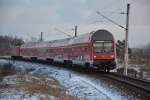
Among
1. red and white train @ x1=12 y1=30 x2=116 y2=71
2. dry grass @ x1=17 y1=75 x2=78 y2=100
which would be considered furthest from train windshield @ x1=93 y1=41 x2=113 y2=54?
dry grass @ x1=17 y1=75 x2=78 y2=100

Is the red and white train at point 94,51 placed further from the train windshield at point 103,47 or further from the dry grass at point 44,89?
the dry grass at point 44,89

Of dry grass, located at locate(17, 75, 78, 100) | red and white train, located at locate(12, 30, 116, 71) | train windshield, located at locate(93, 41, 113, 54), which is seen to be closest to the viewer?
dry grass, located at locate(17, 75, 78, 100)

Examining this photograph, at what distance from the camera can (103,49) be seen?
32969 mm

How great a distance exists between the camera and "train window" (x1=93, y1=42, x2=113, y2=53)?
32781 mm

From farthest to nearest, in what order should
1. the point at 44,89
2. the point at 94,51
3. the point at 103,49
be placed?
the point at 103,49 < the point at 94,51 < the point at 44,89

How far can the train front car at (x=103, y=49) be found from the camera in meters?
32.5

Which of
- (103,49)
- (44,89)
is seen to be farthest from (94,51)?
(44,89)

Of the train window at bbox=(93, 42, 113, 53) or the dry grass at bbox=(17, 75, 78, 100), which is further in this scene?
the train window at bbox=(93, 42, 113, 53)

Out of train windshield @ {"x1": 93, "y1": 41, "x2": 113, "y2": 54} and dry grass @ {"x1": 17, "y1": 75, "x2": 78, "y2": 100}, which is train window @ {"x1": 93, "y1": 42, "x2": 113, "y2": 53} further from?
dry grass @ {"x1": 17, "y1": 75, "x2": 78, "y2": 100}

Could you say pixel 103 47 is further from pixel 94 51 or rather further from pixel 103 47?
pixel 94 51

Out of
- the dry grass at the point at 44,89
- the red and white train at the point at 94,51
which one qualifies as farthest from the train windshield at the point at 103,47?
the dry grass at the point at 44,89

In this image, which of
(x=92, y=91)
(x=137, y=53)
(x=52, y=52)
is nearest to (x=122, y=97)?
(x=92, y=91)

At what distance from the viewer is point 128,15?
129 ft

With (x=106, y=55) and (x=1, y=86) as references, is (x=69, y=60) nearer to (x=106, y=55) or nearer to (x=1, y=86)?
(x=106, y=55)
